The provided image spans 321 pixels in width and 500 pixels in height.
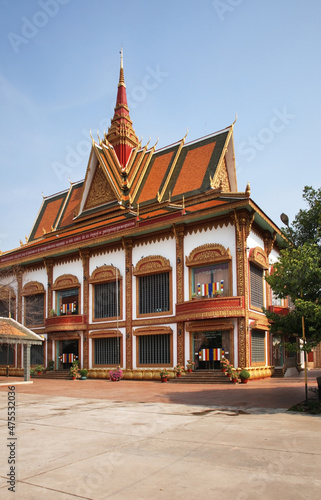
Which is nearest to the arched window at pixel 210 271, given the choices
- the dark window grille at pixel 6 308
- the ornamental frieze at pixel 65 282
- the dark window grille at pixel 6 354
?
the ornamental frieze at pixel 65 282

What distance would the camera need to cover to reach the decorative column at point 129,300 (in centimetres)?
2958

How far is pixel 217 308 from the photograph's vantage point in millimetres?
24812

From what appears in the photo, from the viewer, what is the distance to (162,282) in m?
29.0

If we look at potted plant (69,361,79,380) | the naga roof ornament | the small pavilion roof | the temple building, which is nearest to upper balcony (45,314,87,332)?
the temple building

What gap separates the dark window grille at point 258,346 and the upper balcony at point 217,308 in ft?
8.50

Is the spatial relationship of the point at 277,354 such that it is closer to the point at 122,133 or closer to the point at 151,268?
the point at 151,268

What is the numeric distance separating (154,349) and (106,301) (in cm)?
542

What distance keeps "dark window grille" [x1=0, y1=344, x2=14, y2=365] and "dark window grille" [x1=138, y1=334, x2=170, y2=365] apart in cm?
1425

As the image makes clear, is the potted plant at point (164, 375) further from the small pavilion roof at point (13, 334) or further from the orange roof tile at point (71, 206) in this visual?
the orange roof tile at point (71, 206)

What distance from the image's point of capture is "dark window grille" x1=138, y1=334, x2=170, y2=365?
28.0 meters

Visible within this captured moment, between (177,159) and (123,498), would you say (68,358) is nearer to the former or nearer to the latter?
(177,159)

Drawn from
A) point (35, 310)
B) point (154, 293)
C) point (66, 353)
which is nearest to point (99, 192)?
point (35, 310)

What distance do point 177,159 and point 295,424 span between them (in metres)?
27.3

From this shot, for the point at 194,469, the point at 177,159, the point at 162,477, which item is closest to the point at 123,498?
the point at 162,477
